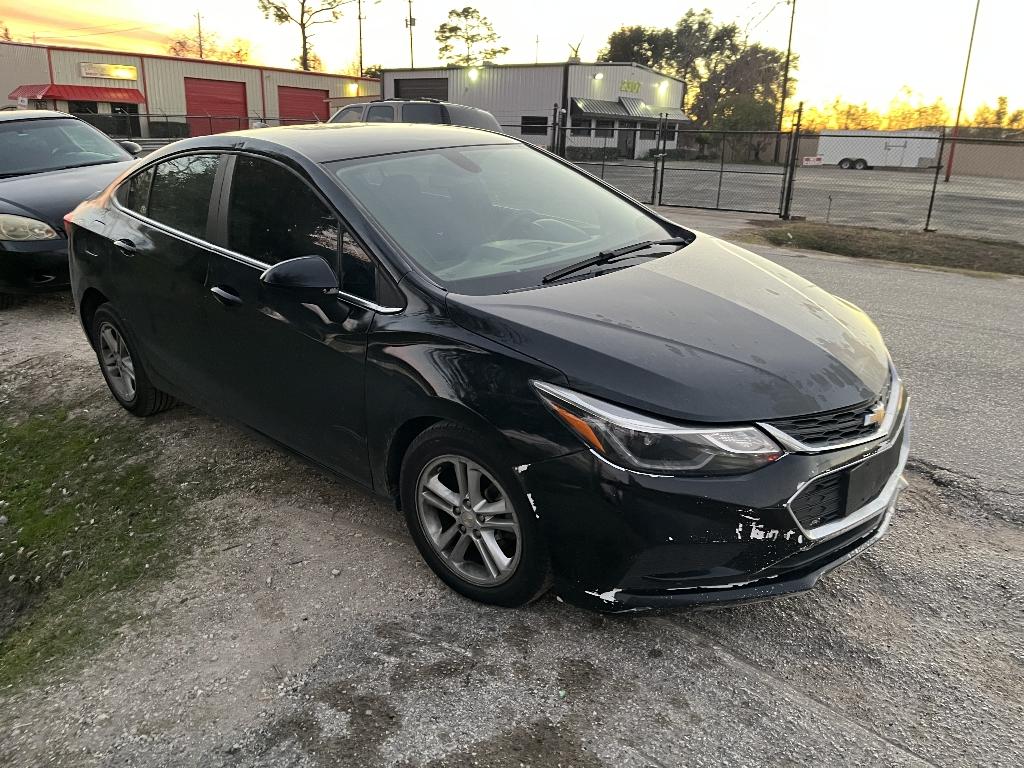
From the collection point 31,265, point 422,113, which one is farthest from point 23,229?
point 422,113

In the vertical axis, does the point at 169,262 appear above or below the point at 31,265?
above

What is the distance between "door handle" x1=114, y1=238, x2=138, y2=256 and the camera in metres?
4.18

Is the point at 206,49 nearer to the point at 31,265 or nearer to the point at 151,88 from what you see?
the point at 151,88

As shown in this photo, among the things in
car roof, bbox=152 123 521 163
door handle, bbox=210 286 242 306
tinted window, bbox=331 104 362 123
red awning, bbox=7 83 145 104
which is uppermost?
red awning, bbox=7 83 145 104

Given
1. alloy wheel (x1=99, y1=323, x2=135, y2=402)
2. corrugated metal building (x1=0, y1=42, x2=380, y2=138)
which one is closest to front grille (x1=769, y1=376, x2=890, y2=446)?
alloy wheel (x1=99, y1=323, x2=135, y2=402)

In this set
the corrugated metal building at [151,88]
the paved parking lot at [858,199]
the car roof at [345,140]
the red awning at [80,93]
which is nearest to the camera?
the car roof at [345,140]

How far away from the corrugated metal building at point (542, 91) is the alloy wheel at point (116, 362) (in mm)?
40324

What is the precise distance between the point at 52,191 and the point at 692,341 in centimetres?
690

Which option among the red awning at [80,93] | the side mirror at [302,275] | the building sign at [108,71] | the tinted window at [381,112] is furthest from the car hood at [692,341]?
the building sign at [108,71]

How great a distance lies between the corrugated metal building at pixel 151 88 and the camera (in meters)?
40.7

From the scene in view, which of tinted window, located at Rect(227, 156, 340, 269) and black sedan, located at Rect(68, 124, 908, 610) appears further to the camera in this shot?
tinted window, located at Rect(227, 156, 340, 269)

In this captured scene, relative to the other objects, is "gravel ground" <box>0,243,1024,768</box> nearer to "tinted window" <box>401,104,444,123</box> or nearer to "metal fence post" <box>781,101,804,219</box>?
"metal fence post" <box>781,101,804,219</box>

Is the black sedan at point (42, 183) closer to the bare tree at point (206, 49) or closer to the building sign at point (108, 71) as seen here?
the building sign at point (108, 71)

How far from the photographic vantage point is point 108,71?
43844 mm
